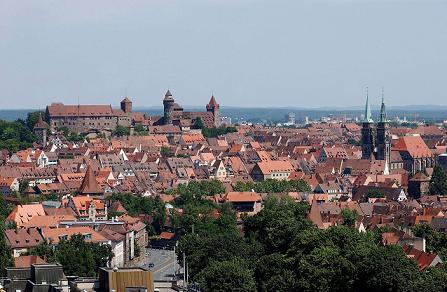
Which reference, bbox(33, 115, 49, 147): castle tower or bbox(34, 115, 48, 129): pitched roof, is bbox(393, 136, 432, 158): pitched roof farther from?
bbox(34, 115, 48, 129): pitched roof

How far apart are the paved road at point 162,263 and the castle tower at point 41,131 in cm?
7983

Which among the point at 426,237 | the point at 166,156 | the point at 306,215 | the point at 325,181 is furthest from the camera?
the point at 166,156

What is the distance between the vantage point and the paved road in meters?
77.3

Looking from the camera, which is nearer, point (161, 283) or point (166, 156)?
point (161, 283)

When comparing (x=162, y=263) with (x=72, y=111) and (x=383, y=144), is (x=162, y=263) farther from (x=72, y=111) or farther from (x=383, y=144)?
(x=72, y=111)

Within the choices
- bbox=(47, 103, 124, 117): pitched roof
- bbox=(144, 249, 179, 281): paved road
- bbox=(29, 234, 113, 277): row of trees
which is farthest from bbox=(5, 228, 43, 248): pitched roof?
bbox=(47, 103, 124, 117): pitched roof

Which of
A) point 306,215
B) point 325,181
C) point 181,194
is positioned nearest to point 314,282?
point 306,215

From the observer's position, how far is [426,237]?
273 ft

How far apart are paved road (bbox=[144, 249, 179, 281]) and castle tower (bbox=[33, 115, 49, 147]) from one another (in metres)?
79.8

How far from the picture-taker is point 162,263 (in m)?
87.6

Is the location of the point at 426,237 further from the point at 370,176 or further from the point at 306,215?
the point at 370,176

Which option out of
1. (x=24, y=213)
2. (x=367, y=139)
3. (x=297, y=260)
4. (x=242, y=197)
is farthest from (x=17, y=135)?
(x=297, y=260)

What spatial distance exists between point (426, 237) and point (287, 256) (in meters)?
14.8

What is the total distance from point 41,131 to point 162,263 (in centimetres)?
9410
